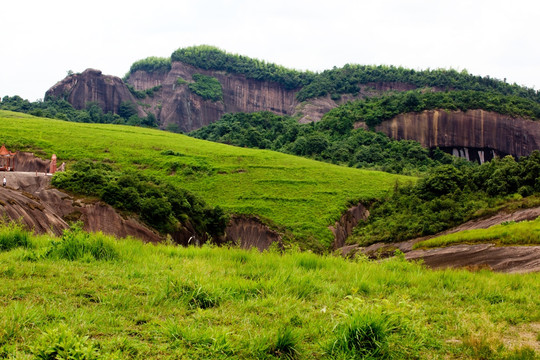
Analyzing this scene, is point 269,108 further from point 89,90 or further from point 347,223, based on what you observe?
point 347,223

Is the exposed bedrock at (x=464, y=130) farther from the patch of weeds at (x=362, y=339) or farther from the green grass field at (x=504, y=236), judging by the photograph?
the patch of weeds at (x=362, y=339)

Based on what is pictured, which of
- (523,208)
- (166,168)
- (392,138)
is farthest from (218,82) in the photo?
(523,208)

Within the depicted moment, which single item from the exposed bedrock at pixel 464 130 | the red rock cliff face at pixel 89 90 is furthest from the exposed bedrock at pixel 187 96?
the exposed bedrock at pixel 464 130

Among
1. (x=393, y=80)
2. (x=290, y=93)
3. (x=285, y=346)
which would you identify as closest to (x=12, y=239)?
(x=285, y=346)

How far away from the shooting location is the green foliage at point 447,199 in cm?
3447

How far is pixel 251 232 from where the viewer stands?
38.4m

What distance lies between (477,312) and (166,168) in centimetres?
4863

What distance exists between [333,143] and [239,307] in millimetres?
78141

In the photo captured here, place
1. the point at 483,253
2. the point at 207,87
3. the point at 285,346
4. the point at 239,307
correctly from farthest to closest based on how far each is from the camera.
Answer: the point at 207,87, the point at 483,253, the point at 239,307, the point at 285,346

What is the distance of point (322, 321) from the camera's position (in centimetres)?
530

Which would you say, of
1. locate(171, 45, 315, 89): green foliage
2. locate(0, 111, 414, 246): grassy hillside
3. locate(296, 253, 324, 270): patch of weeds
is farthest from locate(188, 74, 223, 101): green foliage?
locate(296, 253, 324, 270): patch of weeds

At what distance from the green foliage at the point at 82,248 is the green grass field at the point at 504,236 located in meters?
21.5

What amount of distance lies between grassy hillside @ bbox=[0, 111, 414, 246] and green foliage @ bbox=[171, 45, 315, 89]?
332 feet

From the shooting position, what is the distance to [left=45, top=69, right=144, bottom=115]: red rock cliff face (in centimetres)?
12212
